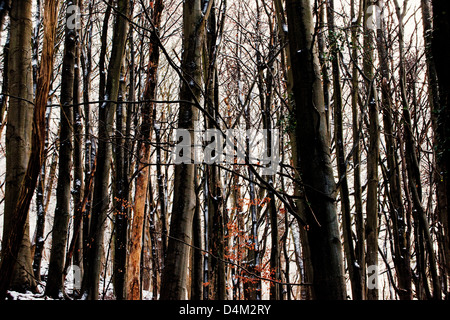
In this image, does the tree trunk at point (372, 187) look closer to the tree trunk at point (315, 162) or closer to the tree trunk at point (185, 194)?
the tree trunk at point (185, 194)

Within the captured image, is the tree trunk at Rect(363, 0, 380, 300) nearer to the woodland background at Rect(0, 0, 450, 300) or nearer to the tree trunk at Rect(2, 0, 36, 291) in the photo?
the woodland background at Rect(0, 0, 450, 300)

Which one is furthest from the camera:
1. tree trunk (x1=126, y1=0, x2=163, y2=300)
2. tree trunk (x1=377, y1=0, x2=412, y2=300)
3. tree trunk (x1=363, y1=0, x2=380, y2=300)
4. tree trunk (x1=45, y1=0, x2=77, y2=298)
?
tree trunk (x1=126, y1=0, x2=163, y2=300)

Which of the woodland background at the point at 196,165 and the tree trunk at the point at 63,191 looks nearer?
the woodland background at the point at 196,165

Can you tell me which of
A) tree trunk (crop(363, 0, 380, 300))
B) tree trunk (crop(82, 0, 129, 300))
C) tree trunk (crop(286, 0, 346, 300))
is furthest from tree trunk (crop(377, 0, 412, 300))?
tree trunk (crop(82, 0, 129, 300))

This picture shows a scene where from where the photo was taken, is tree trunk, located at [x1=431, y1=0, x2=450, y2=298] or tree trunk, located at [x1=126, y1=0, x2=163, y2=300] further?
tree trunk, located at [x1=126, y1=0, x2=163, y2=300]

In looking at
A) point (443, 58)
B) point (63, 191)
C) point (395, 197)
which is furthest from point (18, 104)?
point (395, 197)

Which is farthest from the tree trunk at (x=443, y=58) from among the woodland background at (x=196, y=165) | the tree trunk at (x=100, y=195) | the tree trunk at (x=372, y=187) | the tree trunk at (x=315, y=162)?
the tree trunk at (x=100, y=195)

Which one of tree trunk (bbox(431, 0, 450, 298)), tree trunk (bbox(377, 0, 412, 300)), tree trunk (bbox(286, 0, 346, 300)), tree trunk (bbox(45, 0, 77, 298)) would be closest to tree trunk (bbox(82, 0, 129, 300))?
tree trunk (bbox(45, 0, 77, 298))

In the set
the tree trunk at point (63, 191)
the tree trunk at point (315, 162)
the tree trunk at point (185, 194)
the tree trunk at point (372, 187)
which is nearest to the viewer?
the tree trunk at point (315, 162)

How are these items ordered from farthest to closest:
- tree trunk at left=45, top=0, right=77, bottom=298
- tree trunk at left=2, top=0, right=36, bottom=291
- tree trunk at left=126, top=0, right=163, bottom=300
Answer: tree trunk at left=126, top=0, right=163, bottom=300 < tree trunk at left=45, top=0, right=77, bottom=298 < tree trunk at left=2, top=0, right=36, bottom=291

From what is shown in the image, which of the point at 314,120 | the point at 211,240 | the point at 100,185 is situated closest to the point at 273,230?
the point at 211,240

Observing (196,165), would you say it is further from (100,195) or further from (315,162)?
(315,162)
